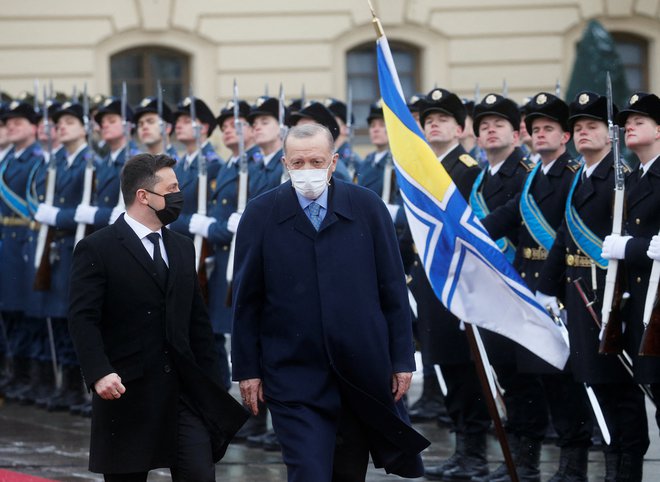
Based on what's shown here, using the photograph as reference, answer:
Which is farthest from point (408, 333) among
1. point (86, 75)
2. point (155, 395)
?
point (86, 75)

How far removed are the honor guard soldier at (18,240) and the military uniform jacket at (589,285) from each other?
495 centimetres

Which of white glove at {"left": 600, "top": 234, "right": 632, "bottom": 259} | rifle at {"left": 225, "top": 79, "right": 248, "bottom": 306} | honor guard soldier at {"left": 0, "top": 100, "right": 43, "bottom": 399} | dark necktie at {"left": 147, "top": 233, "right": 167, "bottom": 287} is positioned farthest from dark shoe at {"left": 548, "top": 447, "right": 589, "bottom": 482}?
honor guard soldier at {"left": 0, "top": 100, "right": 43, "bottom": 399}

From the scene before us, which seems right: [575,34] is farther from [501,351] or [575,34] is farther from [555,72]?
[501,351]

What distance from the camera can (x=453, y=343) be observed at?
347 inches

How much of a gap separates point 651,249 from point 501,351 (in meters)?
1.69

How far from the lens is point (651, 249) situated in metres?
7.09

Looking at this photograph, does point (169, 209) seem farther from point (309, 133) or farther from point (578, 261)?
point (578, 261)

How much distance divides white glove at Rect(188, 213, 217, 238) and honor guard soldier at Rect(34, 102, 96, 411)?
1.19 m

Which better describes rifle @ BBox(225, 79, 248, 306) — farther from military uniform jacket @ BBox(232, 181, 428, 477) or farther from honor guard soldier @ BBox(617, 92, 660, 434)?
military uniform jacket @ BBox(232, 181, 428, 477)

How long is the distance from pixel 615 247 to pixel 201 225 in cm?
354

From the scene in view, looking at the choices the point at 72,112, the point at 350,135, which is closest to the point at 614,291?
the point at 350,135

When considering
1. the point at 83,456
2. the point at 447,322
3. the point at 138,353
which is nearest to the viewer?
the point at 138,353

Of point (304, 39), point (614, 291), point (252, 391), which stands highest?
point (304, 39)

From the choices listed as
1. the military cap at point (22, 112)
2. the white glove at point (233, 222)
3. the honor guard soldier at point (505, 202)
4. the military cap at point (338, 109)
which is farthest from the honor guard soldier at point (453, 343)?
the military cap at point (22, 112)
